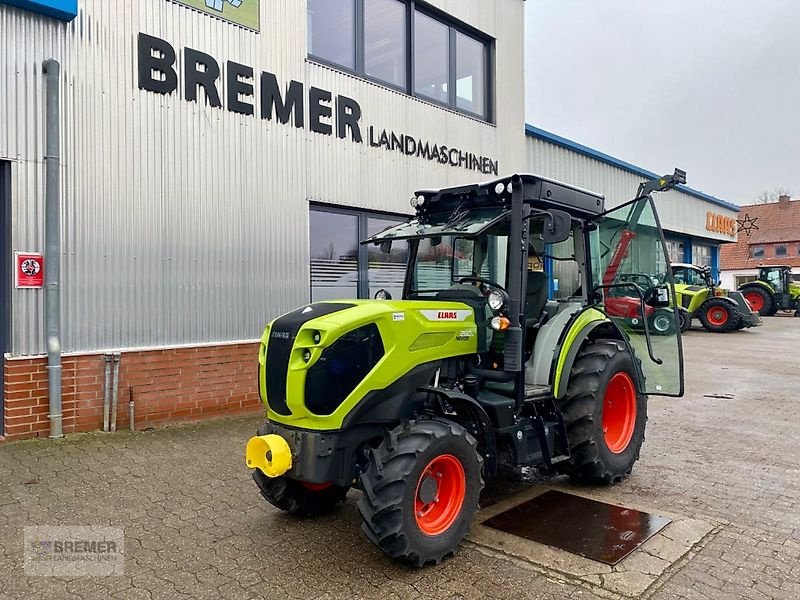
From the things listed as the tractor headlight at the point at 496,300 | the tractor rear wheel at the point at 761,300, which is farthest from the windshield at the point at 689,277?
the tractor headlight at the point at 496,300

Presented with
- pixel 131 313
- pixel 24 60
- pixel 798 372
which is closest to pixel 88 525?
pixel 131 313

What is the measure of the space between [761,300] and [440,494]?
2840cm

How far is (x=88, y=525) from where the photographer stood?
4.29 meters

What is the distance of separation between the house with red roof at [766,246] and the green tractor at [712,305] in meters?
27.8

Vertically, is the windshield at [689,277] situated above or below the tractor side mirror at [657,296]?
above

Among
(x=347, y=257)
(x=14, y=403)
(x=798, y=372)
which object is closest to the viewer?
(x=14, y=403)

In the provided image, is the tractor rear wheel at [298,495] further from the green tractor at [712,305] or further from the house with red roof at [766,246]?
the house with red roof at [766,246]

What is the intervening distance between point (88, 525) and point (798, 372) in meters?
12.4

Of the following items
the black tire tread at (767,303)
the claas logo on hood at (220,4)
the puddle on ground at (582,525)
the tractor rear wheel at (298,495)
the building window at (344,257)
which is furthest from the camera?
the black tire tread at (767,303)

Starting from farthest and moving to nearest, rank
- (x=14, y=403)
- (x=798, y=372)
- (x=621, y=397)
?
(x=798, y=372) < (x=14, y=403) < (x=621, y=397)

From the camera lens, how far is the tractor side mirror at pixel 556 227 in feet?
14.2

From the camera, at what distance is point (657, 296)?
200 inches

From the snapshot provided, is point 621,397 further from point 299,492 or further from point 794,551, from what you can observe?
point 299,492

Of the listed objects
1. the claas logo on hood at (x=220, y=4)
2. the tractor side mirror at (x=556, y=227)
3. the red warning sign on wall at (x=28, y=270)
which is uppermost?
the claas logo on hood at (x=220, y=4)
